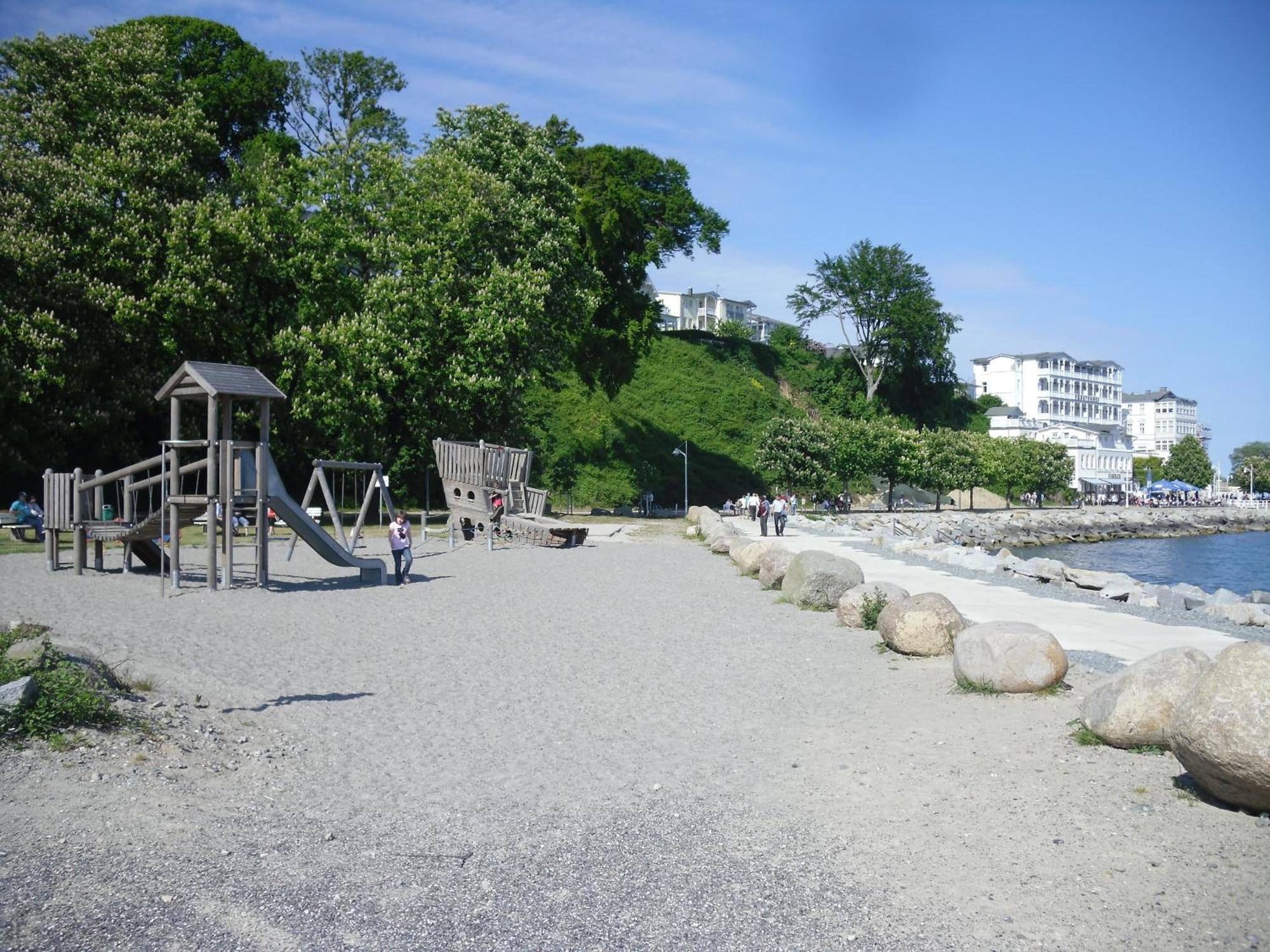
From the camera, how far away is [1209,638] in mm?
14000

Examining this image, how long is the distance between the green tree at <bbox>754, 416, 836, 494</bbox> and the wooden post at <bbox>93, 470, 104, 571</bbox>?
41.8 meters

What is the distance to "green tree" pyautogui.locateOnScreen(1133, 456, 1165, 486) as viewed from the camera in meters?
146

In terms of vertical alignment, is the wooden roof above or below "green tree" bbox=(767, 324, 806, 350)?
below

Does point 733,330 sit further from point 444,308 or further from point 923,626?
point 923,626

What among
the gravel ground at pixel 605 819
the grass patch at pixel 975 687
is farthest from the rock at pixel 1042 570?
the grass patch at pixel 975 687

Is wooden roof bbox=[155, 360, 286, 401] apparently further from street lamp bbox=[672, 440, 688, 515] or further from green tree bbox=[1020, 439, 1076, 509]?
green tree bbox=[1020, 439, 1076, 509]

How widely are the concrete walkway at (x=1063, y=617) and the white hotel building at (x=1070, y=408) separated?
356 ft

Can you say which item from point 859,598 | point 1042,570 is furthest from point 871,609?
point 1042,570

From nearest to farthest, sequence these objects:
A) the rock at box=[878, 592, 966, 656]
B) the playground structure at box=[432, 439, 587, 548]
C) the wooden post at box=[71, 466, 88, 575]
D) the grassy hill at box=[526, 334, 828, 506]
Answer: the rock at box=[878, 592, 966, 656] → the wooden post at box=[71, 466, 88, 575] → the playground structure at box=[432, 439, 587, 548] → the grassy hill at box=[526, 334, 828, 506]

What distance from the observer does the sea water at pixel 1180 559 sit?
140 feet

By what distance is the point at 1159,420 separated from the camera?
193m

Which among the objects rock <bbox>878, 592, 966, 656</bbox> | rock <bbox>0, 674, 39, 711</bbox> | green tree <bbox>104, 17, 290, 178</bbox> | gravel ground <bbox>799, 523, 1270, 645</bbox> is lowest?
gravel ground <bbox>799, 523, 1270, 645</bbox>

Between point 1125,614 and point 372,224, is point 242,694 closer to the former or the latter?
point 1125,614

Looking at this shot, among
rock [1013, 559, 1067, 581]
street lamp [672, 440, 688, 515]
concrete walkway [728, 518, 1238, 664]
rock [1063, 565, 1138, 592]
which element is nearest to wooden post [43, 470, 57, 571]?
concrete walkway [728, 518, 1238, 664]
